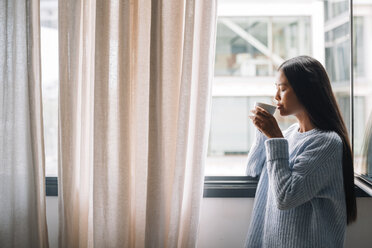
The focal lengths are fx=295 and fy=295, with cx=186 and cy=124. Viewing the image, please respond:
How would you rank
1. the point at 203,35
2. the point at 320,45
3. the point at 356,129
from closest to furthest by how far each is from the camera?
the point at 203,35, the point at 356,129, the point at 320,45

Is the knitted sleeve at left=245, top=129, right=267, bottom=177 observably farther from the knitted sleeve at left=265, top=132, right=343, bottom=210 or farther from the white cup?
the knitted sleeve at left=265, top=132, right=343, bottom=210

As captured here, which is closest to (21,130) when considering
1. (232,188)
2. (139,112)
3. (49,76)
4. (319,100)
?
(49,76)

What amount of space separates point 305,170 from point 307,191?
0.07 meters

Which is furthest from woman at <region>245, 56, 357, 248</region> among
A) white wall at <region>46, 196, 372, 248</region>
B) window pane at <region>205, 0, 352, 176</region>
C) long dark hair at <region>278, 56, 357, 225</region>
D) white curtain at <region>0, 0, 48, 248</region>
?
white curtain at <region>0, 0, 48, 248</region>

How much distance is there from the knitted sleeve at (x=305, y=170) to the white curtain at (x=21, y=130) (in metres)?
0.97

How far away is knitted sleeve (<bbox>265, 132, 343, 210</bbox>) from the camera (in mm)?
922

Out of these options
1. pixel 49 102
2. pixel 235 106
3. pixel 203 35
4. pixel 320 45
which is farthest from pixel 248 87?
pixel 49 102

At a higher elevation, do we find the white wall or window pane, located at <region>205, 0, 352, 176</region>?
window pane, located at <region>205, 0, 352, 176</region>

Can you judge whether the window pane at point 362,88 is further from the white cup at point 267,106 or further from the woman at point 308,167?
the white cup at point 267,106

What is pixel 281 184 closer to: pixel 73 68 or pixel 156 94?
pixel 156 94

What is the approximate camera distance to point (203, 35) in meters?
1.20

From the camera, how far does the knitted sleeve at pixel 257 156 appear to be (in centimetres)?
123

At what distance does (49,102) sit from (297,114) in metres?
1.11

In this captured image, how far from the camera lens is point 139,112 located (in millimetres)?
1236
